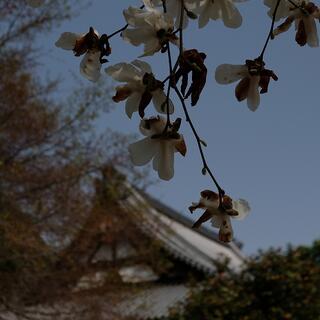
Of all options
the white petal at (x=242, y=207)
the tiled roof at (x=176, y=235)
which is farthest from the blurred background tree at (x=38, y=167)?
the white petal at (x=242, y=207)

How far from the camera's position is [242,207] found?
3.64 ft

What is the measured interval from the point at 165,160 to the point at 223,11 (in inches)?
9.3

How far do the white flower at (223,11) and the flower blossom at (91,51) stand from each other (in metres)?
0.15

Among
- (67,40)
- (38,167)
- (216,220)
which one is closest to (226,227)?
(216,220)

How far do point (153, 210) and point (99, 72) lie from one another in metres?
6.98

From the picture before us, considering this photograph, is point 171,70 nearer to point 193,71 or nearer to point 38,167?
point 193,71

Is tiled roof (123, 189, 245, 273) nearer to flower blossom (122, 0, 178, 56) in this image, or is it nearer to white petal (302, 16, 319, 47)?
white petal (302, 16, 319, 47)

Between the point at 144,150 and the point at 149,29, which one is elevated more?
the point at 149,29

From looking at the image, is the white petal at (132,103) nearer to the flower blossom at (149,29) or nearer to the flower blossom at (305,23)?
the flower blossom at (149,29)

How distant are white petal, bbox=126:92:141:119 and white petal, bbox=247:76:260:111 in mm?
178

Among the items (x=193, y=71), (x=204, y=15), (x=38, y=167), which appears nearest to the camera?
(x=193, y=71)

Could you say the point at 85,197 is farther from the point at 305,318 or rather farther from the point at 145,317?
the point at 305,318

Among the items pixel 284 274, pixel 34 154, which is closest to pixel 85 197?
pixel 34 154

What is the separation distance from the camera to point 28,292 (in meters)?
6.37
